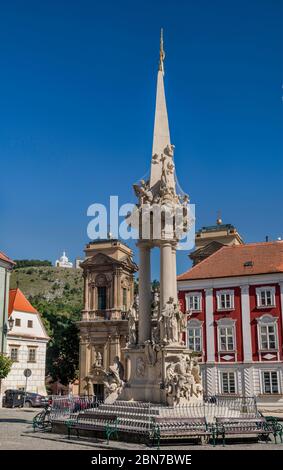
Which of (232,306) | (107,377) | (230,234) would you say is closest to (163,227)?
(107,377)

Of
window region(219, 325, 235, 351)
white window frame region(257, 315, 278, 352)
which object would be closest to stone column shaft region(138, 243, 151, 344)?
white window frame region(257, 315, 278, 352)

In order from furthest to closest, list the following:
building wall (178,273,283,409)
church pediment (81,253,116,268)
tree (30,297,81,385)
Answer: tree (30,297,81,385)
church pediment (81,253,116,268)
building wall (178,273,283,409)

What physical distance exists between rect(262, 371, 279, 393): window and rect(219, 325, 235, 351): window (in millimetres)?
3009

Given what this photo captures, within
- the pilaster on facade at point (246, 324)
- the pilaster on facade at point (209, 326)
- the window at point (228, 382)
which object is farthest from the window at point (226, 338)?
the window at point (228, 382)

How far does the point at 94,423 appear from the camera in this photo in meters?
16.3

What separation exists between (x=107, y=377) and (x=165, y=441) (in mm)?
5499

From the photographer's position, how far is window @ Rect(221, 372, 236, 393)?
117ft

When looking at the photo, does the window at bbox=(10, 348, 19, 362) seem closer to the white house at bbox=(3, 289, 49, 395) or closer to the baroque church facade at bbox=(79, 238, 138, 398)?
the white house at bbox=(3, 289, 49, 395)

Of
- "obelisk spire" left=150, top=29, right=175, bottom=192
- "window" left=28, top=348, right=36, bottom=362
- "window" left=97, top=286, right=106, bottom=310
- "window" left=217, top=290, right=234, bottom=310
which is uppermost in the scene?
"obelisk spire" left=150, top=29, right=175, bottom=192

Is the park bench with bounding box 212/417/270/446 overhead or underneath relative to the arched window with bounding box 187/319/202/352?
underneath

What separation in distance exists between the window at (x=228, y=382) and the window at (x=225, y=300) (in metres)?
4.73

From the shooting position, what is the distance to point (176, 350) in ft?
58.2
